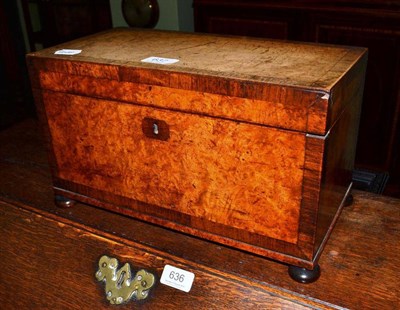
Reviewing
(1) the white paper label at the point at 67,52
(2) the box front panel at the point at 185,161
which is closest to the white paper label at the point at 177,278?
(2) the box front panel at the point at 185,161

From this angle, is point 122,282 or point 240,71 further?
point 122,282

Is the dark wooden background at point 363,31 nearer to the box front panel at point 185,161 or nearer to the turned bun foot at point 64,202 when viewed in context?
the box front panel at point 185,161

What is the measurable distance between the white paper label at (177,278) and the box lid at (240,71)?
396 mm

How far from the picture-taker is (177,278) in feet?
3.53

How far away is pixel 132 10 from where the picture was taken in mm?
2766

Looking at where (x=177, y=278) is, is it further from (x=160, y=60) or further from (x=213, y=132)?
(x=160, y=60)

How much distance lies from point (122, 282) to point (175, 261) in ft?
0.48

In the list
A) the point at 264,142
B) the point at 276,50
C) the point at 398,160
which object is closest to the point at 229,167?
the point at 264,142

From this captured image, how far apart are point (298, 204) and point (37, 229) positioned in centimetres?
78

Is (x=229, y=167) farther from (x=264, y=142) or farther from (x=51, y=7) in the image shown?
(x=51, y=7)

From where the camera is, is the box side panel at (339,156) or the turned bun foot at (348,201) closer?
the box side panel at (339,156)

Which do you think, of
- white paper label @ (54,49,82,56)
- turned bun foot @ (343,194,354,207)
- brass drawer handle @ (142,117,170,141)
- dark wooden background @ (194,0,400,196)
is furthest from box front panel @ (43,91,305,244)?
dark wooden background @ (194,0,400,196)

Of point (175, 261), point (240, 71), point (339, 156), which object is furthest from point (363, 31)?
point (175, 261)

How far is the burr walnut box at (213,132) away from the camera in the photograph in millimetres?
918
